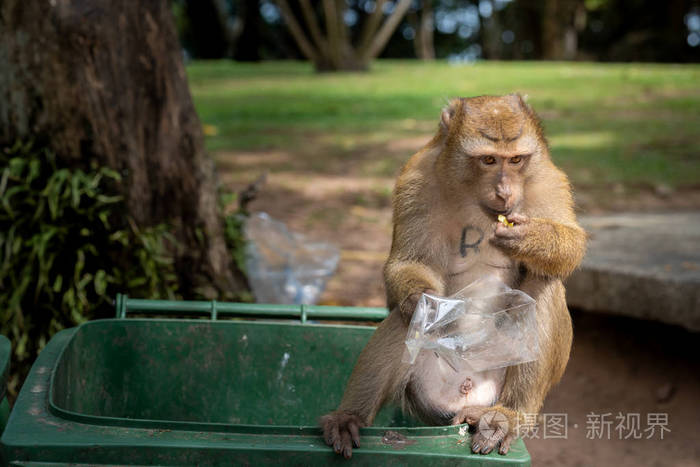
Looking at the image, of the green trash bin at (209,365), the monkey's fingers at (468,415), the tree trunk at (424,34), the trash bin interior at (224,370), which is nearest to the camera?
the monkey's fingers at (468,415)

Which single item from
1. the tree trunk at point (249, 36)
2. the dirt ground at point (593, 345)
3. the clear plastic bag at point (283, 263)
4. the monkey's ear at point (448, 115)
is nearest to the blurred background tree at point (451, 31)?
the tree trunk at point (249, 36)

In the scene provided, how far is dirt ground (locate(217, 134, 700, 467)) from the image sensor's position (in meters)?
3.89

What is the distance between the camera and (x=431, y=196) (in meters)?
2.79

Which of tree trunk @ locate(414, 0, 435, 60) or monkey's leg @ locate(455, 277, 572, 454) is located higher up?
tree trunk @ locate(414, 0, 435, 60)

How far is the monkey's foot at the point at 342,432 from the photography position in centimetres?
187

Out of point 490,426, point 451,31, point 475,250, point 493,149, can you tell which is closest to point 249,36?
point 451,31

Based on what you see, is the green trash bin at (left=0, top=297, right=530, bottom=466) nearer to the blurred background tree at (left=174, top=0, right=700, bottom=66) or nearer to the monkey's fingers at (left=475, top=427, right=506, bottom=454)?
the monkey's fingers at (left=475, top=427, right=506, bottom=454)

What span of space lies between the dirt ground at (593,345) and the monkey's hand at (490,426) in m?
0.92

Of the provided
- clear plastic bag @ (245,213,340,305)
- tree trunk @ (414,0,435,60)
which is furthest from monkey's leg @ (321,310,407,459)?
tree trunk @ (414,0,435,60)

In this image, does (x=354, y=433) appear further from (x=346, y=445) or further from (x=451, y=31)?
(x=451, y=31)

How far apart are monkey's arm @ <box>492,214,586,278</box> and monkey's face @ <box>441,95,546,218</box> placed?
0.07 metres

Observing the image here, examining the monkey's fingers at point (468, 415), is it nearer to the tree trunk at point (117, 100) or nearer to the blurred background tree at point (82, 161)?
the blurred background tree at point (82, 161)

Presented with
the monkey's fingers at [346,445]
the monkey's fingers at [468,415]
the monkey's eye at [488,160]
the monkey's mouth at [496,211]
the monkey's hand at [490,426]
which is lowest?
the monkey's fingers at [468,415]

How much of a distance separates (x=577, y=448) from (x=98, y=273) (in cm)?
238
